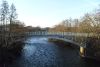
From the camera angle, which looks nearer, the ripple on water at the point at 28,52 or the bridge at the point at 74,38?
the bridge at the point at 74,38

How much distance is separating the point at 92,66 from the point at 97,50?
7.17 m

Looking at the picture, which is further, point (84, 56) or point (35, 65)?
point (84, 56)

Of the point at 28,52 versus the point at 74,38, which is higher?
the point at 74,38

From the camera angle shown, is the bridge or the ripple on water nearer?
the bridge

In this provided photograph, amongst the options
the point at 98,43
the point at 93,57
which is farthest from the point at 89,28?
the point at 93,57

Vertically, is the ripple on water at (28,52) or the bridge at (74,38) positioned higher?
the bridge at (74,38)

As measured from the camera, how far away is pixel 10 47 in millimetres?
37656

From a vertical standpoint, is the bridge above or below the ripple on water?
above

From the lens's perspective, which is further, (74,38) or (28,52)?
(74,38)

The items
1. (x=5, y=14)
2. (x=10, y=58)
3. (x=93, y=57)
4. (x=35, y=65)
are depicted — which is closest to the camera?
(x=35, y=65)

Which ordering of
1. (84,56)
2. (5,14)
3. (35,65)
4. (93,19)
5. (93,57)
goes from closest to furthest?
(35,65) → (93,57) → (84,56) → (5,14) → (93,19)

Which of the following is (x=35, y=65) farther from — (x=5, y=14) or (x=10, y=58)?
(x=5, y=14)

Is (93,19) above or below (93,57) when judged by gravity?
above

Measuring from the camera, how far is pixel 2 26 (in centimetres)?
4528
